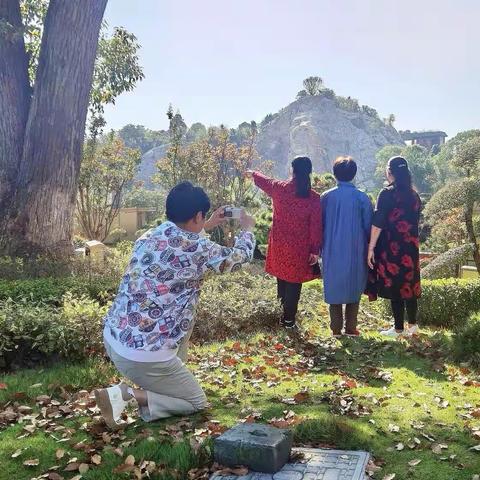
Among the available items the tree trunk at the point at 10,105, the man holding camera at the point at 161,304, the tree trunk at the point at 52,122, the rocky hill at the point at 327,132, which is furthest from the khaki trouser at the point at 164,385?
the rocky hill at the point at 327,132

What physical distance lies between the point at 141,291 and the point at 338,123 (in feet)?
452

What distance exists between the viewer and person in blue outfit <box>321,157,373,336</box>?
224 inches

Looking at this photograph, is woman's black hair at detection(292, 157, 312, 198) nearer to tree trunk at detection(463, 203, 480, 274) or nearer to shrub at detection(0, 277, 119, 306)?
shrub at detection(0, 277, 119, 306)

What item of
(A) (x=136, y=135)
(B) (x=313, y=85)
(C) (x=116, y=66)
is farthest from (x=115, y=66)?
(B) (x=313, y=85)

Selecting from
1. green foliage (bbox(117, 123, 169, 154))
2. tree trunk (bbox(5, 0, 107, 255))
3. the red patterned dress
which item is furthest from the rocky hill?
the red patterned dress

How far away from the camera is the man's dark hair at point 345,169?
5.63m

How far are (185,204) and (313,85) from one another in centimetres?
13015

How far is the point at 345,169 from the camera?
222 inches

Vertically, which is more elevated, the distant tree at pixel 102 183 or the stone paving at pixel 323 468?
the distant tree at pixel 102 183

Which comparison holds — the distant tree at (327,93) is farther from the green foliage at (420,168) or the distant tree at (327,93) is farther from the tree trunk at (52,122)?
the tree trunk at (52,122)

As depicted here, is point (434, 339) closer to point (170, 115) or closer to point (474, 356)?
point (474, 356)

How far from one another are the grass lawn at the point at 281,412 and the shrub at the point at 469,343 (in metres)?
0.18

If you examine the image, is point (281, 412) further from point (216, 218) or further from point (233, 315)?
point (233, 315)

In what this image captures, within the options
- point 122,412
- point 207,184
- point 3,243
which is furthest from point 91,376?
point 207,184
